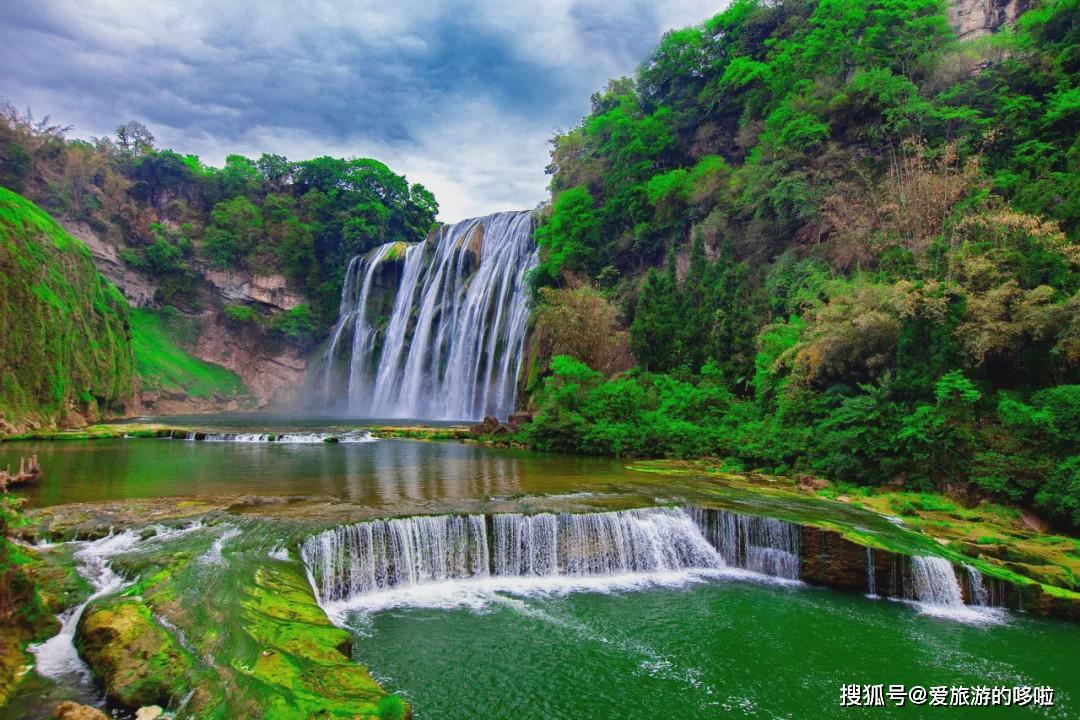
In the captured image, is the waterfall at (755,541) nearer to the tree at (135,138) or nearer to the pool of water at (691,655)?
the pool of water at (691,655)

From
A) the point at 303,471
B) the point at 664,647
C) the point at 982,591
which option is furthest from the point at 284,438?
the point at 982,591

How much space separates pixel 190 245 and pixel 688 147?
42516 millimetres

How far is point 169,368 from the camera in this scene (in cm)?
4144

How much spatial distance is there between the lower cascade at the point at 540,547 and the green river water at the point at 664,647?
0.43 metres

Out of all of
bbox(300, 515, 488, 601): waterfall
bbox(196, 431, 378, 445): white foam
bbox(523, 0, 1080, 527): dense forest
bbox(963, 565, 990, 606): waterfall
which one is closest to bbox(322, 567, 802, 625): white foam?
bbox(300, 515, 488, 601): waterfall

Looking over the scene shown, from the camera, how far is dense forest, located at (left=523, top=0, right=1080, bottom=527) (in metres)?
12.0

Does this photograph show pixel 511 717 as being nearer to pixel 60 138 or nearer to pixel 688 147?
pixel 688 147

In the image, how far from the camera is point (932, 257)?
557 inches

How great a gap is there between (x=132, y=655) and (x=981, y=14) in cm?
3194

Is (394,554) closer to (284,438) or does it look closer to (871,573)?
(871,573)

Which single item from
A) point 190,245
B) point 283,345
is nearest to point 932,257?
point 283,345

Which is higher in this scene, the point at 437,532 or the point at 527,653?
the point at 437,532

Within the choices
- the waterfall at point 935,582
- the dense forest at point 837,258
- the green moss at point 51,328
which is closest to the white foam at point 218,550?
the waterfall at point 935,582

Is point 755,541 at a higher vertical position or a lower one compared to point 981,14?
lower
